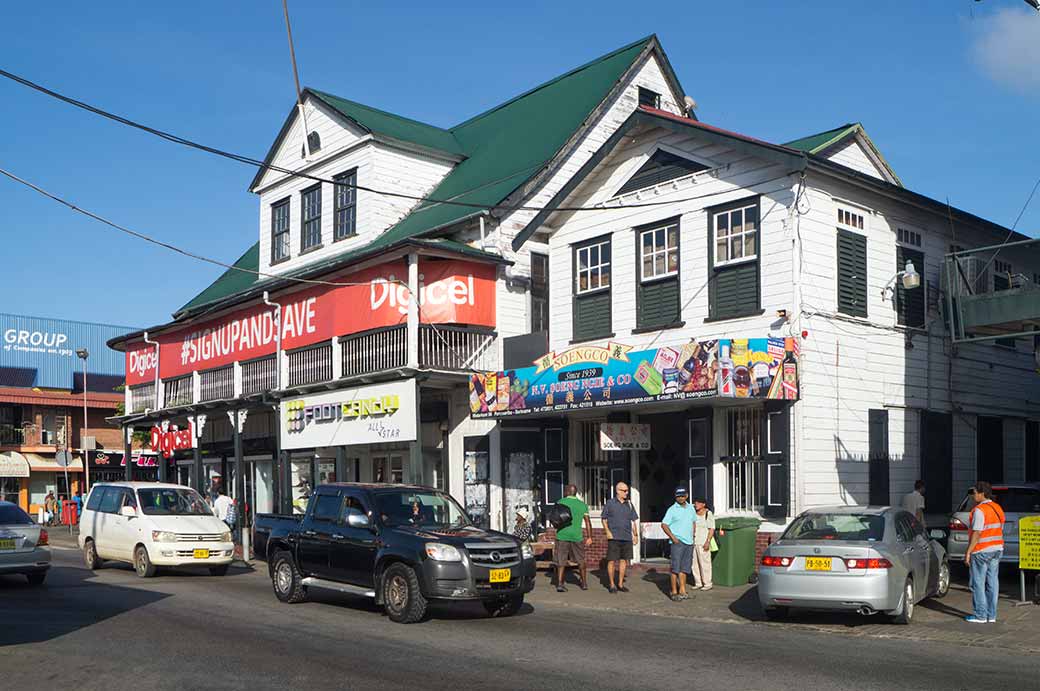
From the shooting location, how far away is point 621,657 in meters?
10.8

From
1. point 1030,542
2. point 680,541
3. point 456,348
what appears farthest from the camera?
point 456,348

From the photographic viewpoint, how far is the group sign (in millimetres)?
16438

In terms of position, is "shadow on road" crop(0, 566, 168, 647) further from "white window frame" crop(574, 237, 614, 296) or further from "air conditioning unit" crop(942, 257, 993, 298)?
"air conditioning unit" crop(942, 257, 993, 298)

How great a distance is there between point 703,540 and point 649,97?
13848 millimetres

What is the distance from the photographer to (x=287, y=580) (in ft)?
51.4

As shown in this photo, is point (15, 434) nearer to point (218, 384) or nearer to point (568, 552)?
point (218, 384)

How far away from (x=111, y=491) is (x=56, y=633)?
9.87m

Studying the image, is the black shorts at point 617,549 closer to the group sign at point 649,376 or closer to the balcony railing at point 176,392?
the group sign at point 649,376

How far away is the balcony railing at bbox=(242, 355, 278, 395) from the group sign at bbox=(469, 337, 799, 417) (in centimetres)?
883

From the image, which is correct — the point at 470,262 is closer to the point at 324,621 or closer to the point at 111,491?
the point at 111,491

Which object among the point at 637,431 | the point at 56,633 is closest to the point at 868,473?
the point at 637,431

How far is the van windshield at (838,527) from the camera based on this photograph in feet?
43.5

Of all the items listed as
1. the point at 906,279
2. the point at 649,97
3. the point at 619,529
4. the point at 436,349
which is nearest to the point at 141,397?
the point at 436,349

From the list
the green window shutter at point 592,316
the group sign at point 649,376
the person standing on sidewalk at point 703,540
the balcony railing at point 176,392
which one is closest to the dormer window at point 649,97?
the green window shutter at point 592,316
